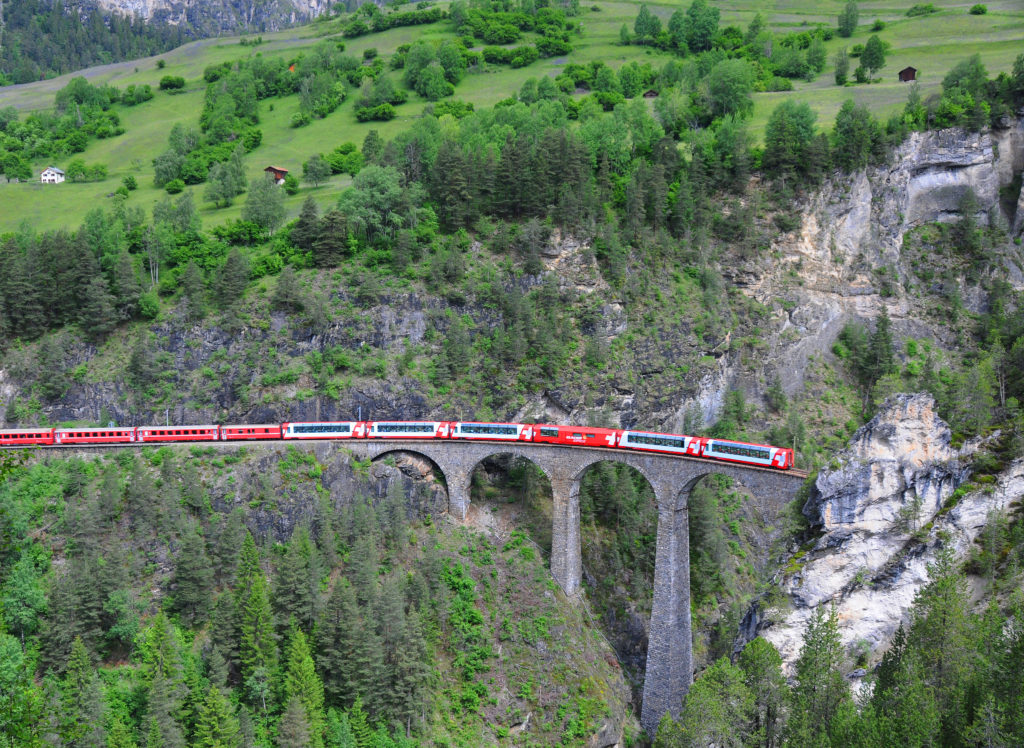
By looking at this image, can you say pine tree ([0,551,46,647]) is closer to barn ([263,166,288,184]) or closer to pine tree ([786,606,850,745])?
pine tree ([786,606,850,745])

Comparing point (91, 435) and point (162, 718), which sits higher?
point (91, 435)

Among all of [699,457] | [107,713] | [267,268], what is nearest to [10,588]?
[107,713]

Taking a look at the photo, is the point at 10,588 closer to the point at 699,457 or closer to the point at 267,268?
the point at 267,268

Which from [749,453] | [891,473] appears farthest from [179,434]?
[891,473]

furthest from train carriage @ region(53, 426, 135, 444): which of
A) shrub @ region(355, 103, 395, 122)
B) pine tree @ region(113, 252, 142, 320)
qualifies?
shrub @ region(355, 103, 395, 122)

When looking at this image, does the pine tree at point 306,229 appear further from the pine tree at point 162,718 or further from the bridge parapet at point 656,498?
the pine tree at point 162,718

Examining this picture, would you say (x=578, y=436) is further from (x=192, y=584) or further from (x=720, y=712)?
(x=192, y=584)

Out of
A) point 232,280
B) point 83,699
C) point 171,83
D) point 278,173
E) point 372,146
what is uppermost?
point 171,83

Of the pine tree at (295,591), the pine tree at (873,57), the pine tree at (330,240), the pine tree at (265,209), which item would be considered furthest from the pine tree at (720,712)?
the pine tree at (873,57)
